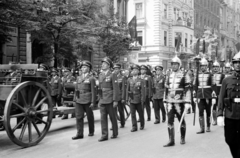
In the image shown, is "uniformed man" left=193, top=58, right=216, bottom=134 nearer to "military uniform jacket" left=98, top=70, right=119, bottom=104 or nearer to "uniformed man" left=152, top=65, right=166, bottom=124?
"uniformed man" left=152, top=65, right=166, bottom=124

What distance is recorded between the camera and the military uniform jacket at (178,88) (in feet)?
24.5

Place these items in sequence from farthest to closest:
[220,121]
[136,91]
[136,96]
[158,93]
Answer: [158,93] → [136,91] → [136,96] → [220,121]

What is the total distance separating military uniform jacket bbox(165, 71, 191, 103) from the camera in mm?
7455

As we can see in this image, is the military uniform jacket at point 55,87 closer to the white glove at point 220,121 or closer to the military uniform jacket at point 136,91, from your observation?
the military uniform jacket at point 136,91

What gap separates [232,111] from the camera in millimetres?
5117

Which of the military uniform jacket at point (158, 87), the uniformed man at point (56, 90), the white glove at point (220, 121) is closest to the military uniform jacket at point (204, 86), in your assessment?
the military uniform jacket at point (158, 87)

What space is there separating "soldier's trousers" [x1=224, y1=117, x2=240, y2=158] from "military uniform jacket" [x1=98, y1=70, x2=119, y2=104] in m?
3.61

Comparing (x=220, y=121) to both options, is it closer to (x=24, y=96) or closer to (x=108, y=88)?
(x=108, y=88)

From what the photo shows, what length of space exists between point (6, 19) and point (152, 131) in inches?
339

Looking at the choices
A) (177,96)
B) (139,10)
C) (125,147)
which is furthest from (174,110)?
(139,10)

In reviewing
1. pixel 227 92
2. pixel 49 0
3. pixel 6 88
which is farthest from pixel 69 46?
pixel 227 92

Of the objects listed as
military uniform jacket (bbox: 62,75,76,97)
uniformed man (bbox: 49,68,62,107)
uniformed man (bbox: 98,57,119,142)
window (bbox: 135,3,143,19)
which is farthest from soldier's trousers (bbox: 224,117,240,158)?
window (bbox: 135,3,143,19)

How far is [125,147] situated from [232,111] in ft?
9.25

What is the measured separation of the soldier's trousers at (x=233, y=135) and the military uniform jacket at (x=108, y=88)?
3.61 metres
